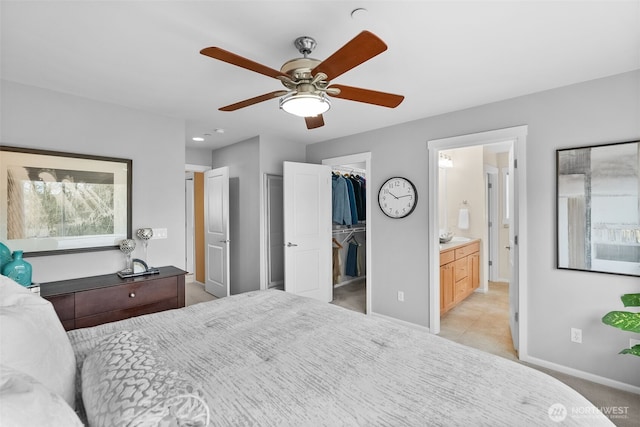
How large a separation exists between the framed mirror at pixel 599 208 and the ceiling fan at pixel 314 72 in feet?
5.73

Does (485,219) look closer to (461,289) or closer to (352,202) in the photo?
(461,289)

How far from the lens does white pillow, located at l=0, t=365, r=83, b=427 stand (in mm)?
534

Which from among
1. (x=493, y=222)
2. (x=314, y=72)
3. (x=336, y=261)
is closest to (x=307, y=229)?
(x=336, y=261)

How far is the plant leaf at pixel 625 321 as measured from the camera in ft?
6.00

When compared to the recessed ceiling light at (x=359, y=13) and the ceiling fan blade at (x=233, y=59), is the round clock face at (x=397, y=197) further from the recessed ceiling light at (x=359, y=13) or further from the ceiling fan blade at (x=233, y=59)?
the ceiling fan blade at (x=233, y=59)

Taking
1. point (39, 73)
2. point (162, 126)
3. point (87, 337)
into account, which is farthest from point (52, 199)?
point (87, 337)

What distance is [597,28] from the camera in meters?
1.66

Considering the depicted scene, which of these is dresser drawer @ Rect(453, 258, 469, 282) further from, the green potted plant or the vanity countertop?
the green potted plant

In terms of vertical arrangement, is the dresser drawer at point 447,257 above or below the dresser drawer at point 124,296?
above

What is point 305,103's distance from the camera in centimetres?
166

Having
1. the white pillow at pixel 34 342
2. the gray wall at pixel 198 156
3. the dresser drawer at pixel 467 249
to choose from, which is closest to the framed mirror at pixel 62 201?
the white pillow at pixel 34 342

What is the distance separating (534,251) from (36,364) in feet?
10.7

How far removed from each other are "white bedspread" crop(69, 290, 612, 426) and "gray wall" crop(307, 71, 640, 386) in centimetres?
178

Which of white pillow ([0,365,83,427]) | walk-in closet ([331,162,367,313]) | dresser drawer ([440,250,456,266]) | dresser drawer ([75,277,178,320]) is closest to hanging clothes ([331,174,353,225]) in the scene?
walk-in closet ([331,162,367,313])
